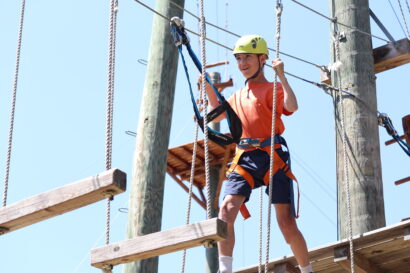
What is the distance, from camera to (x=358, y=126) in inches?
327

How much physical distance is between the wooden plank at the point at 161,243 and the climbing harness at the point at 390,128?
4.11m

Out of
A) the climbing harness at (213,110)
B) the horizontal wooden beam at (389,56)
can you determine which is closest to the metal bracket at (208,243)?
the climbing harness at (213,110)

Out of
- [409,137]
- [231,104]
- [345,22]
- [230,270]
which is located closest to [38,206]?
[230,270]

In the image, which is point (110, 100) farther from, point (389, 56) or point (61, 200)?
point (389, 56)

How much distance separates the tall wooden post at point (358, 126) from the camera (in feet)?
26.0

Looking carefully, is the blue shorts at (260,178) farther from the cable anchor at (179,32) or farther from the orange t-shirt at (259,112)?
the cable anchor at (179,32)

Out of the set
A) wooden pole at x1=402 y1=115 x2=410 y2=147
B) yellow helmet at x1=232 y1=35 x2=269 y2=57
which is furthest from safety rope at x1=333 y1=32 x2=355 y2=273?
yellow helmet at x1=232 y1=35 x2=269 y2=57

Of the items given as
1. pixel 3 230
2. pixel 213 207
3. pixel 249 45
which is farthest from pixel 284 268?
pixel 213 207

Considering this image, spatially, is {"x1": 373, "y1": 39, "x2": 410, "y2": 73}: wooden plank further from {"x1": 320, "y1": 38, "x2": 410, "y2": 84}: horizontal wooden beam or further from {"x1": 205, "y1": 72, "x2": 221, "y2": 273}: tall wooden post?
{"x1": 205, "y1": 72, "x2": 221, "y2": 273}: tall wooden post

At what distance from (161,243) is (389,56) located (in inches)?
180

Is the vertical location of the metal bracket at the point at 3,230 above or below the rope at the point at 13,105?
below

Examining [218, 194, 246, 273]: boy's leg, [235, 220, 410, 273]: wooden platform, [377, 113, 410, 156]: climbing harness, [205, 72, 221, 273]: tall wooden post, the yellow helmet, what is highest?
[205, 72, 221, 273]: tall wooden post

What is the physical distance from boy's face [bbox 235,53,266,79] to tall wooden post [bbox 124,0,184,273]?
131cm

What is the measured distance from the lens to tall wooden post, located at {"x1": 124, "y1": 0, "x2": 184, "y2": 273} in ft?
23.9
